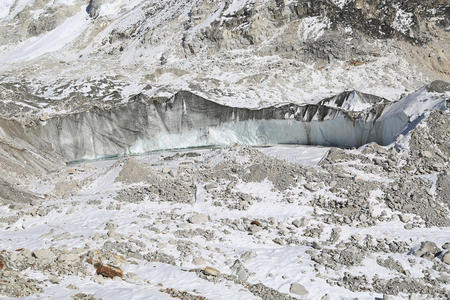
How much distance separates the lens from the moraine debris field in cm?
740

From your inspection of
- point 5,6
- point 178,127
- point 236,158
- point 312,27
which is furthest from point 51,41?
point 236,158

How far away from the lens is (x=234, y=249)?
8.46 metres

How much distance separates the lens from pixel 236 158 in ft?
40.3

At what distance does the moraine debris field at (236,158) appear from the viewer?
7402 mm

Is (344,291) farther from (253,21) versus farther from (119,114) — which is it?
(253,21)

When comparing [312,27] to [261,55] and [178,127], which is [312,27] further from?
[178,127]

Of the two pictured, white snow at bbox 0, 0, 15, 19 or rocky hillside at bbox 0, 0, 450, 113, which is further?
white snow at bbox 0, 0, 15, 19

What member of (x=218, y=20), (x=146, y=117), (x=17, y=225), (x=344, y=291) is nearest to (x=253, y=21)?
(x=218, y=20)

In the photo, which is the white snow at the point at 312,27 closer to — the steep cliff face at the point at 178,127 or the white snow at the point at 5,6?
the steep cliff face at the point at 178,127

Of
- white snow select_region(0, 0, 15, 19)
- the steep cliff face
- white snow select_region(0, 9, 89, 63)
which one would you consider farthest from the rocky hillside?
white snow select_region(0, 0, 15, 19)

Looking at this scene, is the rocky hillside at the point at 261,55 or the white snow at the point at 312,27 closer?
the rocky hillside at the point at 261,55

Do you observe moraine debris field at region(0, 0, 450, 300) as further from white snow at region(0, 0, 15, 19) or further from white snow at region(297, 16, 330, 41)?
white snow at region(0, 0, 15, 19)

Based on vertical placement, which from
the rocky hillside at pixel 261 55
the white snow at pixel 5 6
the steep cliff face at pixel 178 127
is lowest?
the steep cliff face at pixel 178 127

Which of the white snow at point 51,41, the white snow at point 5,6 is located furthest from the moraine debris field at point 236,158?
the white snow at point 5,6
